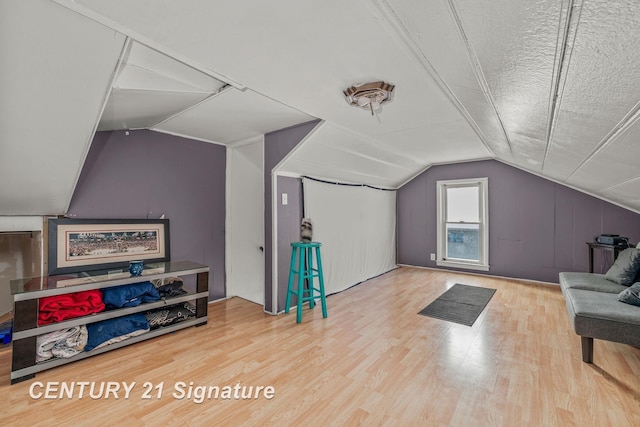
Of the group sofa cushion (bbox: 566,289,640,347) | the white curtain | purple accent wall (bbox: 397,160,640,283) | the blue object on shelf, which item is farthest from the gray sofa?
the blue object on shelf

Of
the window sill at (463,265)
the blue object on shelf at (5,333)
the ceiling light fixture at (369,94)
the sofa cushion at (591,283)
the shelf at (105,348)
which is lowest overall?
the shelf at (105,348)

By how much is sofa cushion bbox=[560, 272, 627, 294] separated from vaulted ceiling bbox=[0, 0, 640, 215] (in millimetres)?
1031

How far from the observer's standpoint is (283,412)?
5.51ft

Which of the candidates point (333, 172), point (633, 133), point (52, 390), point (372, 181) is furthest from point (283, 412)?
point (372, 181)

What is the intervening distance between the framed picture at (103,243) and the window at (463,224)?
4790 millimetres

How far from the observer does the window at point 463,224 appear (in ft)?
16.6

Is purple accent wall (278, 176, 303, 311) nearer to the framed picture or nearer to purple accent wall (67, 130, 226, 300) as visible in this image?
purple accent wall (67, 130, 226, 300)

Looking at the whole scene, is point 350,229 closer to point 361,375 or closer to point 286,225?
point 286,225

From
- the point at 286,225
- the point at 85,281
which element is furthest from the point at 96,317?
the point at 286,225

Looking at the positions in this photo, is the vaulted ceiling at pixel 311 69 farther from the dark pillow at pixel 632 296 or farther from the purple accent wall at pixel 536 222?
the purple accent wall at pixel 536 222

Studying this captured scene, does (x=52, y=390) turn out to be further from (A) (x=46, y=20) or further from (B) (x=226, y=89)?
(B) (x=226, y=89)

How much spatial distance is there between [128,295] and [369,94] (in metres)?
2.67

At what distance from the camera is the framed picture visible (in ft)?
8.36

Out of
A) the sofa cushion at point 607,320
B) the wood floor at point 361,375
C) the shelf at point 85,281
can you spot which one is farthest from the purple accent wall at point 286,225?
the sofa cushion at point 607,320
